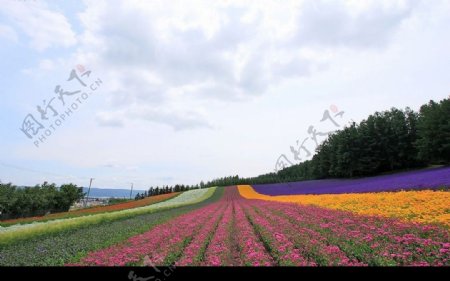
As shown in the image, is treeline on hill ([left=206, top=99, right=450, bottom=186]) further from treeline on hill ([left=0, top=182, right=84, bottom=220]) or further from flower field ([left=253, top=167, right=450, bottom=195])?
treeline on hill ([left=0, top=182, right=84, bottom=220])

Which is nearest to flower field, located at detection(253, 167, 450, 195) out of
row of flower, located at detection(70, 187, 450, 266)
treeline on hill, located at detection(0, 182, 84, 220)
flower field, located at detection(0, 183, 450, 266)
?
flower field, located at detection(0, 183, 450, 266)

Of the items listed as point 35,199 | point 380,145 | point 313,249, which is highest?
point 380,145

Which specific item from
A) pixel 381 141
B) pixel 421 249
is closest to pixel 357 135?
pixel 381 141

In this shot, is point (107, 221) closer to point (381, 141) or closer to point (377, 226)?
point (377, 226)

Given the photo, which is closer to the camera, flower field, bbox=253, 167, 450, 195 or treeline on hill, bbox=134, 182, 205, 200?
flower field, bbox=253, 167, 450, 195

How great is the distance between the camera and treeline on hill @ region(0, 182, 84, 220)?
47469mm

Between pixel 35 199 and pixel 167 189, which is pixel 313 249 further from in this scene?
pixel 167 189

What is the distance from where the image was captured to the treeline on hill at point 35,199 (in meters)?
47.5

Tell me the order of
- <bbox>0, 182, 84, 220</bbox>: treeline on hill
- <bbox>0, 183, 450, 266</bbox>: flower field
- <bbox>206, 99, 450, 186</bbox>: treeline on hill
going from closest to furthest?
<bbox>0, 183, 450, 266</bbox>: flower field
<bbox>0, 182, 84, 220</bbox>: treeline on hill
<bbox>206, 99, 450, 186</bbox>: treeline on hill

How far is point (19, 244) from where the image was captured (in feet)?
43.1

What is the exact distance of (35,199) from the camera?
52.4m

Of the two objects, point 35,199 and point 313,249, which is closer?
point 313,249

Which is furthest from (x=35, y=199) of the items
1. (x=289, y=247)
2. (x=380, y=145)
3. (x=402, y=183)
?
(x=289, y=247)
